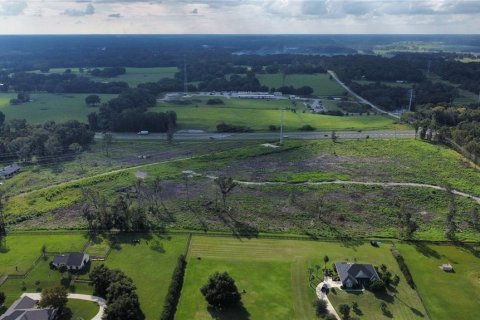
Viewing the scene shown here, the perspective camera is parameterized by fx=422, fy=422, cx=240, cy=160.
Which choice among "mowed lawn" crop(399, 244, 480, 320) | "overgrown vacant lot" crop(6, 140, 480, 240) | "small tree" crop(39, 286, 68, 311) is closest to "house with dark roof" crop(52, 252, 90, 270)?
"small tree" crop(39, 286, 68, 311)

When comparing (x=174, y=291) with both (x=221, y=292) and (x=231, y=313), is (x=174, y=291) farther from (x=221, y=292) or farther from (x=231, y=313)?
(x=231, y=313)

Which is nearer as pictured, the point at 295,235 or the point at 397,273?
the point at 397,273

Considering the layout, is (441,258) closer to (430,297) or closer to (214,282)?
(430,297)

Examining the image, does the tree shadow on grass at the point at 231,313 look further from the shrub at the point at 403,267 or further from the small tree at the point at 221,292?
the shrub at the point at 403,267

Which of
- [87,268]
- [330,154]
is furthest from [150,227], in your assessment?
[330,154]

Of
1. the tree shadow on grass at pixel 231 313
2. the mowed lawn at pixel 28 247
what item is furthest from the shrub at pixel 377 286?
the mowed lawn at pixel 28 247

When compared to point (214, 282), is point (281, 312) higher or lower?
lower

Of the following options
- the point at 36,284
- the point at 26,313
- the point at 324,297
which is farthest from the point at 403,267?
the point at 36,284
